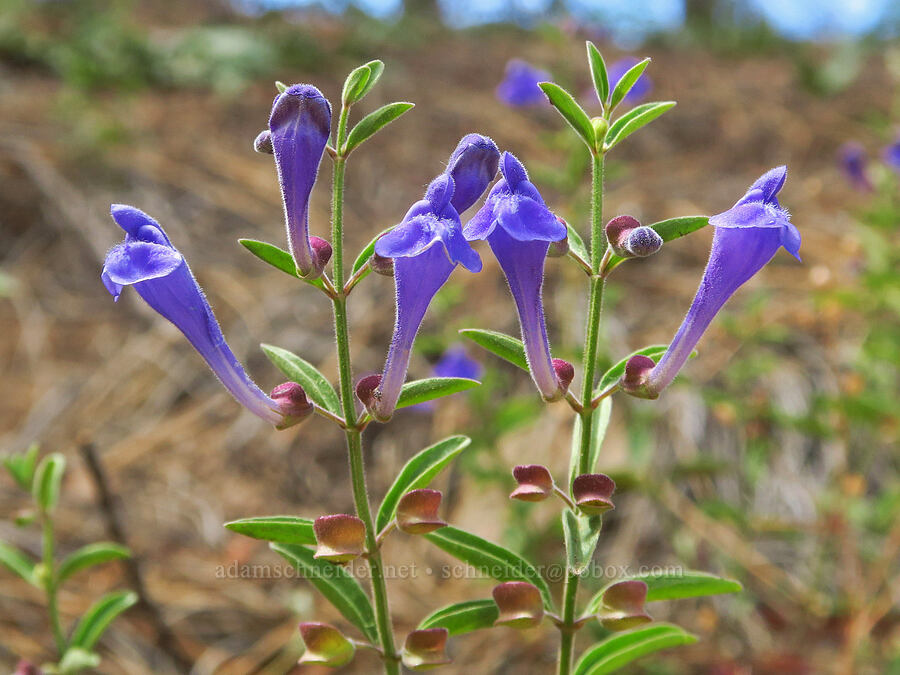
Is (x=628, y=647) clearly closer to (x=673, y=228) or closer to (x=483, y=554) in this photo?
(x=483, y=554)

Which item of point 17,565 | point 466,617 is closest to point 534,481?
point 466,617

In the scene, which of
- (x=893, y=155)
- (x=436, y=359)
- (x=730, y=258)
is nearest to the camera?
(x=730, y=258)

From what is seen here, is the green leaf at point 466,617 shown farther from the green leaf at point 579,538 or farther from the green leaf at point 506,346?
the green leaf at point 506,346

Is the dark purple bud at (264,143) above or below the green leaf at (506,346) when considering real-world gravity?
above

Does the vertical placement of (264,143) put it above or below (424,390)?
above

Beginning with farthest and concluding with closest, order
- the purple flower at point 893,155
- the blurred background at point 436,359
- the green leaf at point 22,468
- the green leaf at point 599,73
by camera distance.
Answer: the purple flower at point 893,155
the blurred background at point 436,359
the green leaf at point 22,468
the green leaf at point 599,73

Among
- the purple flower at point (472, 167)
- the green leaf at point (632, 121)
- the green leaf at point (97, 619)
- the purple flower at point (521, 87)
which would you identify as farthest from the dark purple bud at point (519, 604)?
the purple flower at point (521, 87)

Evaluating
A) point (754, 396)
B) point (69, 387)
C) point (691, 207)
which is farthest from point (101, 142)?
A: point (754, 396)
